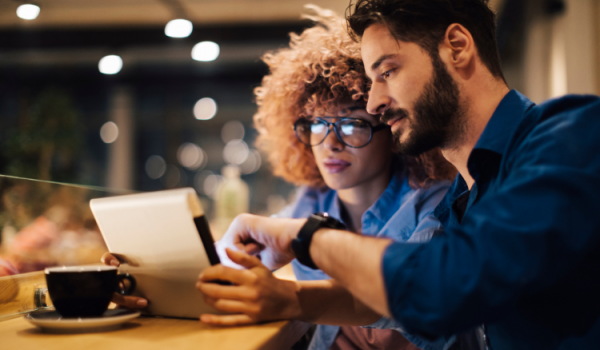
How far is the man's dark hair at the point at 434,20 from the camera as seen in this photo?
3.82ft

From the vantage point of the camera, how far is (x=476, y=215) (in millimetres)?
760

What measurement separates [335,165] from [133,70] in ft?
19.7

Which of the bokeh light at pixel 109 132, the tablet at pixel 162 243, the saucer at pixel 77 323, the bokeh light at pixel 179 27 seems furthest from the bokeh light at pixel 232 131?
the saucer at pixel 77 323

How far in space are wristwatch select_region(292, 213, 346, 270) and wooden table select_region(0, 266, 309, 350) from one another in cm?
14

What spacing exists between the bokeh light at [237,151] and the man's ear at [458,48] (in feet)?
42.1

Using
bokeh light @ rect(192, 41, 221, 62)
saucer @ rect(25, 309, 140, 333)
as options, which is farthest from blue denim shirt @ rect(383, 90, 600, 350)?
bokeh light @ rect(192, 41, 221, 62)

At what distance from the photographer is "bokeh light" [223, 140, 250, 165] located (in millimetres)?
14031

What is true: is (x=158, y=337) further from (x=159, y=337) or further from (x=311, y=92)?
(x=311, y=92)

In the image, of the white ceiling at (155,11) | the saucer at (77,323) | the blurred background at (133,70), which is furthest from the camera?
the white ceiling at (155,11)

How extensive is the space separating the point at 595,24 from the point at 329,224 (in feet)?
14.1

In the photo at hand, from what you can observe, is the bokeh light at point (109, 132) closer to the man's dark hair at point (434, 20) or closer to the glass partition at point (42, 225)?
the glass partition at point (42, 225)

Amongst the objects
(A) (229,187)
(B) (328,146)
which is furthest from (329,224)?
(A) (229,187)

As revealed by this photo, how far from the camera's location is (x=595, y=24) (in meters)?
3.99

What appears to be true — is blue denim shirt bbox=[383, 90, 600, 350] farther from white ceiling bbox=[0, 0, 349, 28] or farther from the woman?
white ceiling bbox=[0, 0, 349, 28]
